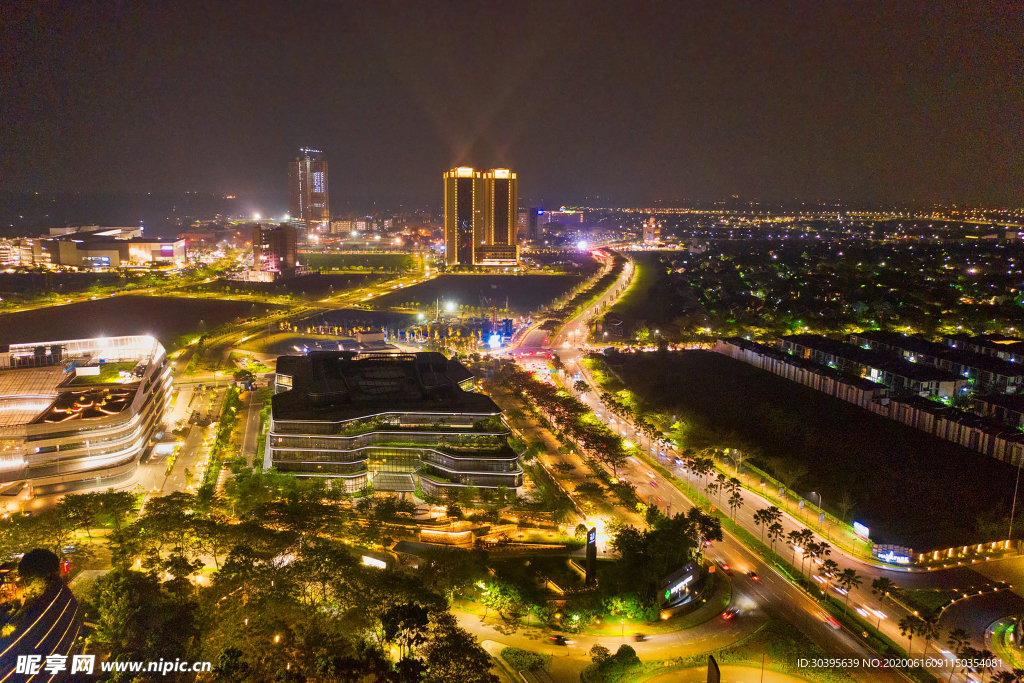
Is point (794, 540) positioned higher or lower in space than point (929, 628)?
lower

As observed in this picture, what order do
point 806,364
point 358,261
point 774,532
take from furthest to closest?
point 358,261, point 806,364, point 774,532

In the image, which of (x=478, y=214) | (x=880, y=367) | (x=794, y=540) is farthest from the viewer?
(x=478, y=214)

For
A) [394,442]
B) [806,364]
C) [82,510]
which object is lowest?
[82,510]

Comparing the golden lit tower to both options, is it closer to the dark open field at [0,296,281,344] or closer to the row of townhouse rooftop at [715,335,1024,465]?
the dark open field at [0,296,281,344]

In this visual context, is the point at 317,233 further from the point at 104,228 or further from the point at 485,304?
the point at 485,304

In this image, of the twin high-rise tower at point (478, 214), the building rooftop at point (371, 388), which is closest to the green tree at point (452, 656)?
the building rooftop at point (371, 388)

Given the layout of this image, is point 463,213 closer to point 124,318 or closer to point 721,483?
point 124,318

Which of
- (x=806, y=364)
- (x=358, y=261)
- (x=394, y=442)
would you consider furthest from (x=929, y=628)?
(x=358, y=261)
